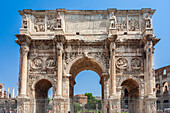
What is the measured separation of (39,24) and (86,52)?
4.29 m

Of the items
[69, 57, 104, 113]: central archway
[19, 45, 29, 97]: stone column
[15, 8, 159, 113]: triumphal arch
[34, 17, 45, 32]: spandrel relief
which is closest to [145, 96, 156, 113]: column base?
[15, 8, 159, 113]: triumphal arch

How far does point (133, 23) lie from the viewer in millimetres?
18109

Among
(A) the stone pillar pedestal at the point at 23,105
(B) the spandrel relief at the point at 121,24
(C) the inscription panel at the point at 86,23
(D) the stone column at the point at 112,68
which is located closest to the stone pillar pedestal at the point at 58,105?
(A) the stone pillar pedestal at the point at 23,105

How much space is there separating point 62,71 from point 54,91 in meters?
1.56

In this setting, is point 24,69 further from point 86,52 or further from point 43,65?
point 86,52

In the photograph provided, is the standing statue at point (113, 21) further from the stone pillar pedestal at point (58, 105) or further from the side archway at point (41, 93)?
the stone pillar pedestal at point (58, 105)

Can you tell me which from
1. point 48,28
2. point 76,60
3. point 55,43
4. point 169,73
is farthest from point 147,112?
point 169,73

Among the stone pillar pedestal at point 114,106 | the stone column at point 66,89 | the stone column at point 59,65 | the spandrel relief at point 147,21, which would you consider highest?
the spandrel relief at point 147,21

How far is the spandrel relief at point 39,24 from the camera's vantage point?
17984mm

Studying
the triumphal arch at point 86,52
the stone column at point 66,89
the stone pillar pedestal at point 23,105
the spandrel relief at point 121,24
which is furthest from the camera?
the spandrel relief at point 121,24

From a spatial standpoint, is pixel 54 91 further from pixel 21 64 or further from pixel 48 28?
pixel 48 28

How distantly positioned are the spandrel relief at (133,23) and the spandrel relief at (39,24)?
669 centimetres

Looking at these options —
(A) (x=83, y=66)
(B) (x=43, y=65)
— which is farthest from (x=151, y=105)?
(B) (x=43, y=65)

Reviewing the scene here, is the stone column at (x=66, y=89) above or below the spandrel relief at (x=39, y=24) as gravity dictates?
below
